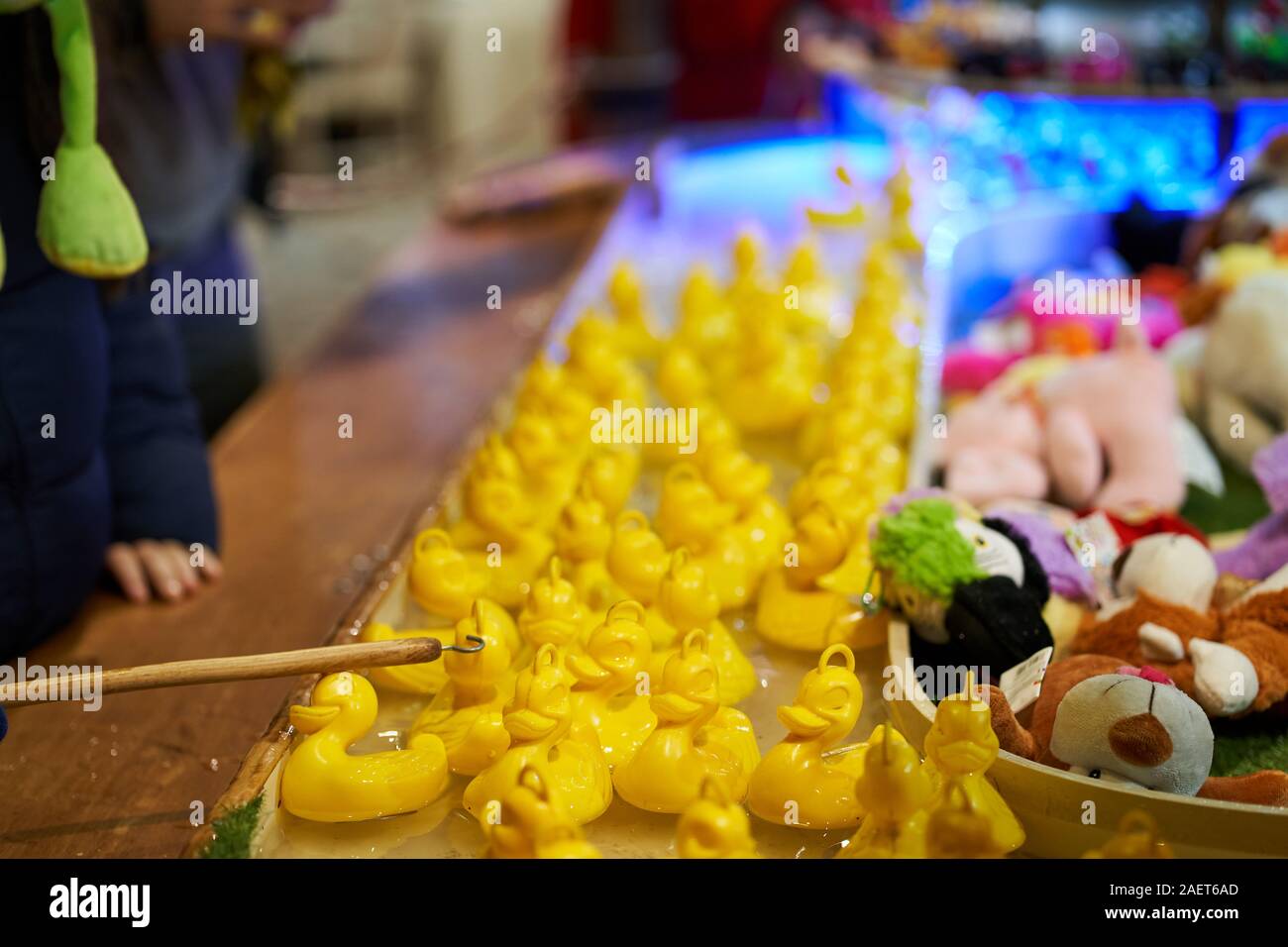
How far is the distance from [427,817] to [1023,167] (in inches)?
67.5

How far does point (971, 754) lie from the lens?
32.5 inches

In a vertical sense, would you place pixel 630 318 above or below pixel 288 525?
above

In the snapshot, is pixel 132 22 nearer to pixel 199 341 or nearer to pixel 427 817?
pixel 199 341

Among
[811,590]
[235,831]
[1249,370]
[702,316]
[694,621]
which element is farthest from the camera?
[702,316]

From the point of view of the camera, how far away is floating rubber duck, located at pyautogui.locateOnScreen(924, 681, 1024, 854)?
0.82m

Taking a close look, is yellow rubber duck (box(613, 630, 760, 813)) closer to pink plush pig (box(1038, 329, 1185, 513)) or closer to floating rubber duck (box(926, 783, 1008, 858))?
floating rubber duck (box(926, 783, 1008, 858))

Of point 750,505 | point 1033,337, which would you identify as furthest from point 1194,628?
point 1033,337

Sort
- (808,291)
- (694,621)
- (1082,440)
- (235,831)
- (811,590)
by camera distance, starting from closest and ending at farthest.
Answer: (235,831), (694,621), (811,590), (1082,440), (808,291)

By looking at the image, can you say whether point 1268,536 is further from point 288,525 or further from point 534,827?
point 288,525

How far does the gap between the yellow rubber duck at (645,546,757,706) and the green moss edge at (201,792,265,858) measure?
12.9 inches

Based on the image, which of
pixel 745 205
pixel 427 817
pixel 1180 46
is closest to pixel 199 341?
pixel 745 205

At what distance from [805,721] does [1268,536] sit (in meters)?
0.59

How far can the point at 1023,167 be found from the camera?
2.21 metres

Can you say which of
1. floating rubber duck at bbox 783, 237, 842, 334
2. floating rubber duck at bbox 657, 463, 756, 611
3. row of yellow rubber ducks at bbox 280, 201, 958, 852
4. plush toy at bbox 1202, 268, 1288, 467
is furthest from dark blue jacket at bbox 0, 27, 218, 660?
plush toy at bbox 1202, 268, 1288, 467
